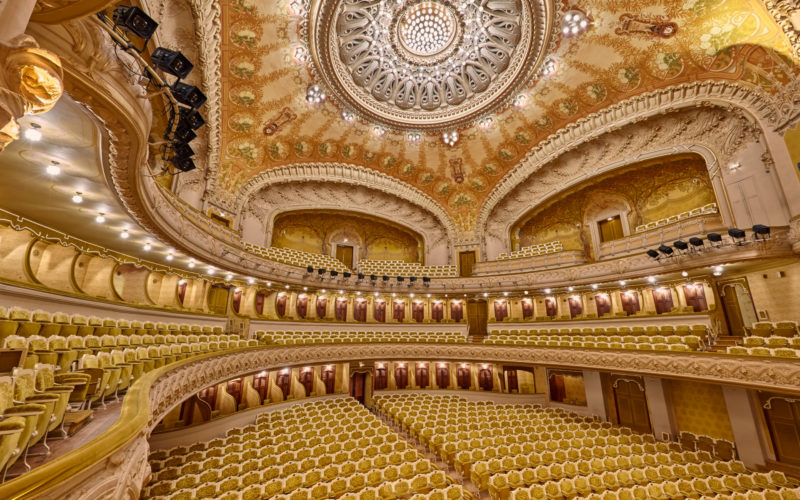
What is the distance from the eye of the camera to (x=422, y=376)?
18.8 metres

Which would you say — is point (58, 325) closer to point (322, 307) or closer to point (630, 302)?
point (322, 307)

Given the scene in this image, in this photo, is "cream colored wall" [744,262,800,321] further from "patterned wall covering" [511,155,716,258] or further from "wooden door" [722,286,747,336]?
"patterned wall covering" [511,155,716,258]

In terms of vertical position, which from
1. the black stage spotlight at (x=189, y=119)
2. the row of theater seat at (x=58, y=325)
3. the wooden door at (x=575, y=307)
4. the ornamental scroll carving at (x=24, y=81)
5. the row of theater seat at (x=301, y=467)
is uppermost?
the black stage spotlight at (x=189, y=119)

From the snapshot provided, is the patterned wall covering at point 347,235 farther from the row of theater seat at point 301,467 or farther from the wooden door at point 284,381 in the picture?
the row of theater seat at point 301,467

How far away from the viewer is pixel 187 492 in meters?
6.40

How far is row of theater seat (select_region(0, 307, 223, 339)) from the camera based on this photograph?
19.5ft

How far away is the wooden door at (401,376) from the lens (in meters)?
18.6

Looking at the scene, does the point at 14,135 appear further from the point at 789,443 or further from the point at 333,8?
the point at 789,443

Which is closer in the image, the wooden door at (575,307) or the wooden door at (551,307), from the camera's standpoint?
the wooden door at (575,307)

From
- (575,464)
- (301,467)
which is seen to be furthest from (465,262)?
(301,467)

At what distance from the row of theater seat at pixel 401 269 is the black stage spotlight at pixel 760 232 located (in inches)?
560

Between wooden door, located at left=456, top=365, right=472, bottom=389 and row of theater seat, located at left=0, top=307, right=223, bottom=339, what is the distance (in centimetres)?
1501

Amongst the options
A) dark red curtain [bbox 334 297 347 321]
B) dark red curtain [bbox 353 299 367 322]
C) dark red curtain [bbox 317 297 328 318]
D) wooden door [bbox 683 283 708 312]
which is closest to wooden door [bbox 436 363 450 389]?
dark red curtain [bbox 353 299 367 322]

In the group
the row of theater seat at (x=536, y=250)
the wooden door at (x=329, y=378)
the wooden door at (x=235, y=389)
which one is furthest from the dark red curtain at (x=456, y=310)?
the wooden door at (x=235, y=389)
